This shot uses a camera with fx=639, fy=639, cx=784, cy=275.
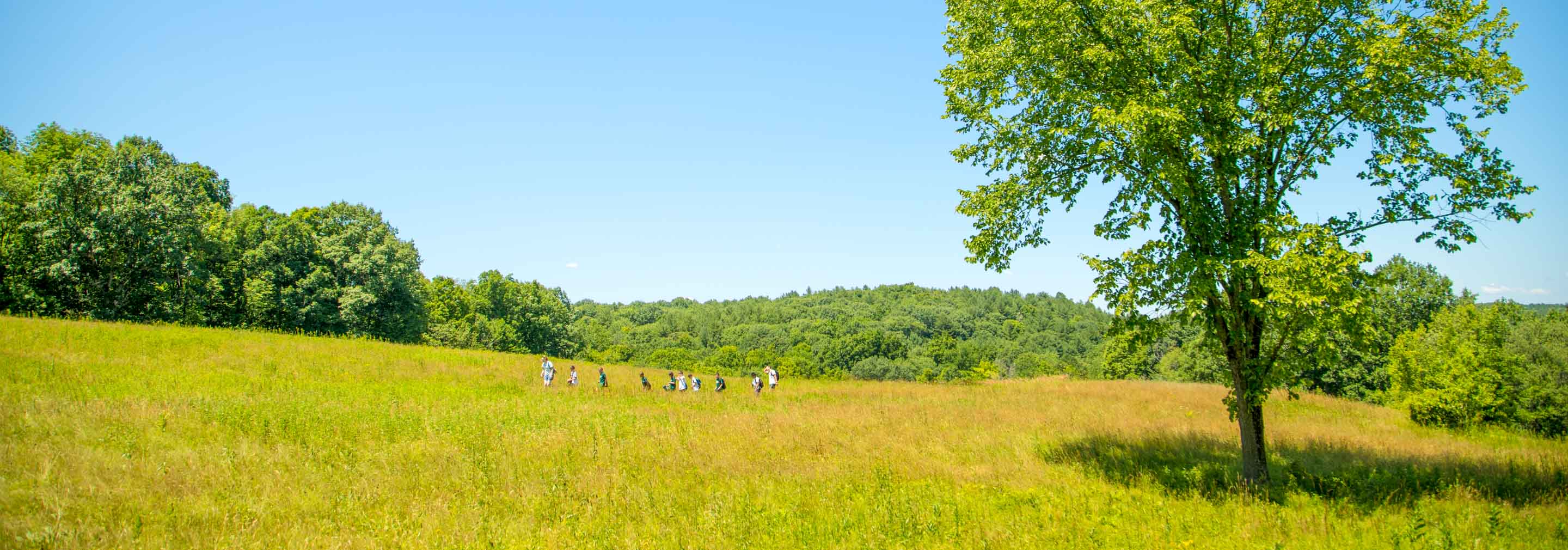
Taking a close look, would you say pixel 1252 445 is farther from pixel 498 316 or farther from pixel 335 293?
pixel 498 316

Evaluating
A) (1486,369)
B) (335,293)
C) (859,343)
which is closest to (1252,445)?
(1486,369)

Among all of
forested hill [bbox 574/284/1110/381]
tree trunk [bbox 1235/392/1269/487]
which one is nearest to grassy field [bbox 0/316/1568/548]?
tree trunk [bbox 1235/392/1269/487]

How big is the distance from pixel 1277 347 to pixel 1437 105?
14.0 ft

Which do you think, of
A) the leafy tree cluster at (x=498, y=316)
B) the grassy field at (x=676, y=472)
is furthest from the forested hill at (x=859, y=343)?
the grassy field at (x=676, y=472)

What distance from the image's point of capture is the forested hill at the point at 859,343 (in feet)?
405

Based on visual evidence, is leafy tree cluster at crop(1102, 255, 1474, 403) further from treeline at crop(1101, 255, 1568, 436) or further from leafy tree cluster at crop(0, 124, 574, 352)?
leafy tree cluster at crop(0, 124, 574, 352)

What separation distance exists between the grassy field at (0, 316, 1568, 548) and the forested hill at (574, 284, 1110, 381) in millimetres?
71464

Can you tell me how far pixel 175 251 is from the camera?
33.1 m

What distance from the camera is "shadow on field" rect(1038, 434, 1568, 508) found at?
9.93 metres

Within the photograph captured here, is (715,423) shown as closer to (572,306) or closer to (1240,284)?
(1240,284)

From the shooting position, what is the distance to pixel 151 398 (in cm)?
1445

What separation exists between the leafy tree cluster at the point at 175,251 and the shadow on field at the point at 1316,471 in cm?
3792

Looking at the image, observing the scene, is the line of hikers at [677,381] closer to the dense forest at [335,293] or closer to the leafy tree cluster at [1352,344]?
the leafy tree cluster at [1352,344]

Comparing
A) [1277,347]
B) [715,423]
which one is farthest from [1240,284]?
[715,423]
